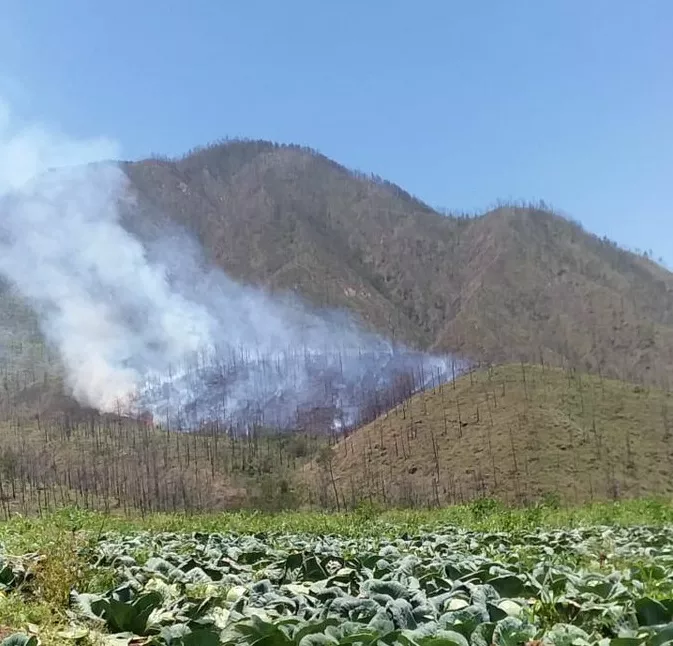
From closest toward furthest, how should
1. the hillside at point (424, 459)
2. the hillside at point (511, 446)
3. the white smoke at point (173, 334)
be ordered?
1. the hillside at point (511, 446)
2. the hillside at point (424, 459)
3. the white smoke at point (173, 334)

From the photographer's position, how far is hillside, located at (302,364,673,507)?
61.8 meters

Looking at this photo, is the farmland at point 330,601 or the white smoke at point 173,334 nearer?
the farmland at point 330,601

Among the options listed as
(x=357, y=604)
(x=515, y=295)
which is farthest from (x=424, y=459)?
(x=515, y=295)

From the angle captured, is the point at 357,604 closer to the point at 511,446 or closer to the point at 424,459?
the point at 511,446

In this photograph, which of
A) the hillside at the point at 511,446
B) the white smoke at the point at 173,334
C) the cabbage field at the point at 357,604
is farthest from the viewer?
the white smoke at the point at 173,334

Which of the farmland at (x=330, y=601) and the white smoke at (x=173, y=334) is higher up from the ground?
the white smoke at (x=173, y=334)

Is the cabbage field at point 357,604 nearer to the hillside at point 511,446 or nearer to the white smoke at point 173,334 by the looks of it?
the hillside at point 511,446

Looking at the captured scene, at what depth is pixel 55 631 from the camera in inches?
182

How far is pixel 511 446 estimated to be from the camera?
6738 centimetres

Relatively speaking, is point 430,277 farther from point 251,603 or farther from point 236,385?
point 251,603

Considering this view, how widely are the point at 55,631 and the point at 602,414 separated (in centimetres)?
7523

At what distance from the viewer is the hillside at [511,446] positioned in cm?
6178

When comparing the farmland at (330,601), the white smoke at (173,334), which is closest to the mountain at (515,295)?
the white smoke at (173,334)

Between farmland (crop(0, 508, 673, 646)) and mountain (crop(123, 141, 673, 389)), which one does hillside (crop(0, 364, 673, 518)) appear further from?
mountain (crop(123, 141, 673, 389))
